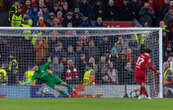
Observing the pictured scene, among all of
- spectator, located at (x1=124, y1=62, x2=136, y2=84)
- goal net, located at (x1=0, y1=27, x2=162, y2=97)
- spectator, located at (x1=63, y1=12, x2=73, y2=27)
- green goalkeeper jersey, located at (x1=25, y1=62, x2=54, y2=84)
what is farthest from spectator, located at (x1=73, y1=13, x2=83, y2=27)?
green goalkeeper jersey, located at (x1=25, y1=62, x2=54, y2=84)

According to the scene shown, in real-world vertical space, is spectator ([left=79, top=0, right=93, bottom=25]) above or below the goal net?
above

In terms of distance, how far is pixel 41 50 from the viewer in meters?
17.1

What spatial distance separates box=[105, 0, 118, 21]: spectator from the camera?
2120cm

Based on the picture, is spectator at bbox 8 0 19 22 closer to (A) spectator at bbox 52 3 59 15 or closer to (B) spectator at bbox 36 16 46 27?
(B) spectator at bbox 36 16 46 27

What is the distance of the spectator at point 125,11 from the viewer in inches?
839

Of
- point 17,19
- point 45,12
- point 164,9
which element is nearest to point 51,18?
point 45,12

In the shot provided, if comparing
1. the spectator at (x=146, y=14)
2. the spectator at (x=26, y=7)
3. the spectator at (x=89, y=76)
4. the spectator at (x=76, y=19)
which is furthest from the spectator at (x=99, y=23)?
the spectator at (x=89, y=76)

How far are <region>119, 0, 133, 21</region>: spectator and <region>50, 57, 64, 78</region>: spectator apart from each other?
524cm

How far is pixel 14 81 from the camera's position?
16672mm

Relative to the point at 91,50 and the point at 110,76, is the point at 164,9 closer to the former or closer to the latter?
the point at 91,50

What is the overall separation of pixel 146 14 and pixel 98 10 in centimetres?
202

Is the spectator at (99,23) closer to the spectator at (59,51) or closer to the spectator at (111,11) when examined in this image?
the spectator at (111,11)

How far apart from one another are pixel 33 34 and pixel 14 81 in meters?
1.68

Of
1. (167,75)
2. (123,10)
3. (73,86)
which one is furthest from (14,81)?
(123,10)
